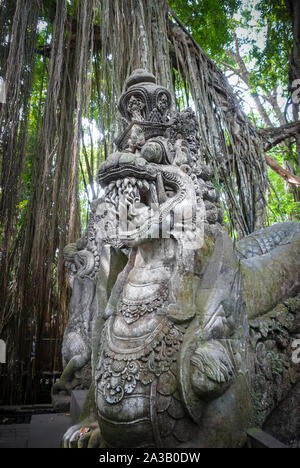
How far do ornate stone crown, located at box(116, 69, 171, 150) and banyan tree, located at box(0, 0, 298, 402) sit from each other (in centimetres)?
123

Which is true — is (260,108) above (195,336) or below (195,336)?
above

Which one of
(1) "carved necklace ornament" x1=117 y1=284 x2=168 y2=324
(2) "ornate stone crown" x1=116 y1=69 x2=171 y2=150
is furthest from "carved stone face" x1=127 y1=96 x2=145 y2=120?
(1) "carved necklace ornament" x1=117 y1=284 x2=168 y2=324

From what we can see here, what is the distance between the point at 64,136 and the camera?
4152mm

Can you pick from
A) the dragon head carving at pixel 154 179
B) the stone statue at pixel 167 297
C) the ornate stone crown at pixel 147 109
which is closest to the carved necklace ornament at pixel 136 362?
the stone statue at pixel 167 297

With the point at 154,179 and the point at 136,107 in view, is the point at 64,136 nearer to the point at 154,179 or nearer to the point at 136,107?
the point at 136,107

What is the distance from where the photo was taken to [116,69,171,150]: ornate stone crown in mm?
1809

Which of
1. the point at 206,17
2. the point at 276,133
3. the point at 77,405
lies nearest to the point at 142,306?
the point at 77,405

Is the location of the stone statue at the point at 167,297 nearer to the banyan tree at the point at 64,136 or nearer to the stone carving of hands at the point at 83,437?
the stone carving of hands at the point at 83,437

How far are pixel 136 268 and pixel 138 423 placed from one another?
0.62 m

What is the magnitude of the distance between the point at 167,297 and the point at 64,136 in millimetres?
3251

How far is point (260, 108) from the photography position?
27.7 feet

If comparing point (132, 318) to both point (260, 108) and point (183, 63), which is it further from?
point (260, 108)
